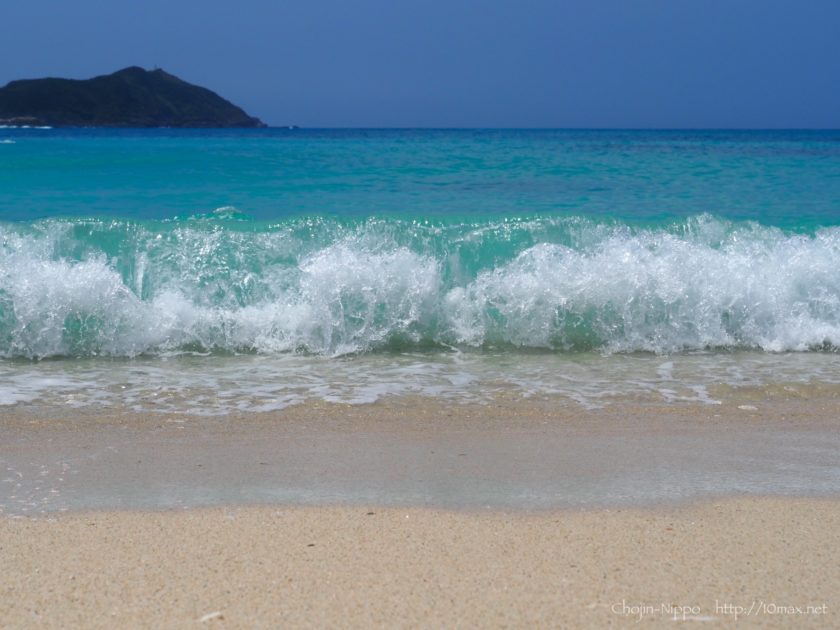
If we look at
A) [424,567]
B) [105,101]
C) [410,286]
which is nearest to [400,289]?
[410,286]

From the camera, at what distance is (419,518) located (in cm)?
332

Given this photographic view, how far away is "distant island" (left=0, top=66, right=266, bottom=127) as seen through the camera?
230 feet

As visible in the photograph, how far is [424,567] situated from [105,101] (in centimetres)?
7770

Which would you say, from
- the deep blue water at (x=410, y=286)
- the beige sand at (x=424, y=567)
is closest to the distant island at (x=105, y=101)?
the deep blue water at (x=410, y=286)

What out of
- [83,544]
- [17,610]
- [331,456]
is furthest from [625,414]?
[17,610]

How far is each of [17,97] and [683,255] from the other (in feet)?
243

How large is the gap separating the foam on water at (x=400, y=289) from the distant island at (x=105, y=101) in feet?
225

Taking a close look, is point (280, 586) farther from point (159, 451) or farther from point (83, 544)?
point (159, 451)

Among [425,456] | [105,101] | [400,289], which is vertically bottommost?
[425,456]

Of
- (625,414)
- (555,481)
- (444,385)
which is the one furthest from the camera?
(444,385)

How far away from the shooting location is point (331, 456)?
4.10 meters

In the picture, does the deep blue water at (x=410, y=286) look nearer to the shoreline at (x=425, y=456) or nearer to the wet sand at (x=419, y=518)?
the shoreline at (x=425, y=456)

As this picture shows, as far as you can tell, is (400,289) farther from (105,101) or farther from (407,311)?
(105,101)

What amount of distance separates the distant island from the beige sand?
241 ft
